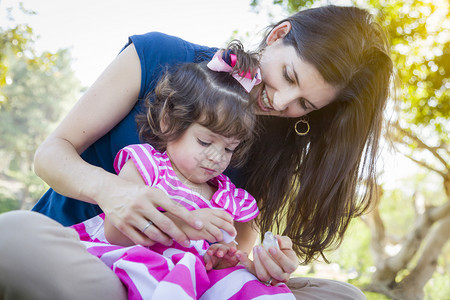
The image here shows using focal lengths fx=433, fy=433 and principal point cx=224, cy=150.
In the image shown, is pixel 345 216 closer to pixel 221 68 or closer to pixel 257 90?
pixel 257 90

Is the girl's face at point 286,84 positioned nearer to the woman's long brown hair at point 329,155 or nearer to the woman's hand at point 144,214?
the woman's long brown hair at point 329,155

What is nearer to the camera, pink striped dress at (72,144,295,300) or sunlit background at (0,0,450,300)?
pink striped dress at (72,144,295,300)

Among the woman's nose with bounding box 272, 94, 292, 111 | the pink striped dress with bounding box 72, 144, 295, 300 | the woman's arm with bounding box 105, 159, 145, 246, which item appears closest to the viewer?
the pink striped dress with bounding box 72, 144, 295, 300

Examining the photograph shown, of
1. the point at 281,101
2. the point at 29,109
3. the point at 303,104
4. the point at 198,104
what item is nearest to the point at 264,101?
the point at 281,101

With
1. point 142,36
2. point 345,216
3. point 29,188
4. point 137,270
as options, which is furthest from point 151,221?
point 29,188

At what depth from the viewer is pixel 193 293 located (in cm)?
110

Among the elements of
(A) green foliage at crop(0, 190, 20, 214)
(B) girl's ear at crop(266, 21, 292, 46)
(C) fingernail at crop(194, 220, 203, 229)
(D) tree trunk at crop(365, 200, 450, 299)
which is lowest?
(A) green foliage at crop(0, 190, 20, 214)

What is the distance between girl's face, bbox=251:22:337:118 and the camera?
1.72 m

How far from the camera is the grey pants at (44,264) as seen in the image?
2.99 feet

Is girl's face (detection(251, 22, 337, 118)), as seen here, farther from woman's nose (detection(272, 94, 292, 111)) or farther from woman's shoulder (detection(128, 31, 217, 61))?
woman's shoulder (detection(128, 31, 217, 61))

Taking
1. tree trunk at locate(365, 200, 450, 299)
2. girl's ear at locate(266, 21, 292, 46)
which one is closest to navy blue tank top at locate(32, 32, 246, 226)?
girl's ear at locate(266, 21, 292, 46)

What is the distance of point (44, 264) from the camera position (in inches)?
36.5

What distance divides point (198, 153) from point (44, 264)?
666 millimetres

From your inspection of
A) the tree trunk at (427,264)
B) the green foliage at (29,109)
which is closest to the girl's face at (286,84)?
the tree trunk at (427,264)
